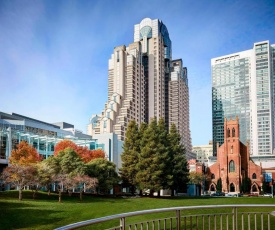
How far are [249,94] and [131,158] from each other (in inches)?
4259

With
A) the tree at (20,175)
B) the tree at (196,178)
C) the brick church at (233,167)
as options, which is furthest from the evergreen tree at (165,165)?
the brick church at (233,167)

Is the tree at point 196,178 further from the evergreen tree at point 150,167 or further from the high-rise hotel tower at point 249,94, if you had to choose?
the high-rise hotel tower at point 249,94

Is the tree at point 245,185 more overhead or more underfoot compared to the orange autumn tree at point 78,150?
more underfoot

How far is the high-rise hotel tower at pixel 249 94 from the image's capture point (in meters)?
131

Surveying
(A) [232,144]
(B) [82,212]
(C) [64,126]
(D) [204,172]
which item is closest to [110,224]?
(B) [82,212]

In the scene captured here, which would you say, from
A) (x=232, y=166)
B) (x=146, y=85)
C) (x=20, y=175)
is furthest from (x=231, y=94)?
(x=20, y=175)

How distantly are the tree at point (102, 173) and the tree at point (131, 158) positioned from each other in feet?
10.3

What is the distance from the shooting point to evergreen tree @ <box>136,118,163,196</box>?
39594 millimetres

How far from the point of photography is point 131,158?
4194 cm

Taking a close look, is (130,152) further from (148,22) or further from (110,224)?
(148,22)

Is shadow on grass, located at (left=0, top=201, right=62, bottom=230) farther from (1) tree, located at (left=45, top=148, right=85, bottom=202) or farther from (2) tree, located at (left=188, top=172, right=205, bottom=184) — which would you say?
(2) tree, located at (left=188, top=172, right=205, bottom=184)

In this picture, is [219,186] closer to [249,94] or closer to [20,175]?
[20,175]

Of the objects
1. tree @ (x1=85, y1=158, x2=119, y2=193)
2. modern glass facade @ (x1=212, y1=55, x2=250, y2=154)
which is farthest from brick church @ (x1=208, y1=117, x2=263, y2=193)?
modern glass facade @ (x1=212, y1=55, x2=250, y2=154)

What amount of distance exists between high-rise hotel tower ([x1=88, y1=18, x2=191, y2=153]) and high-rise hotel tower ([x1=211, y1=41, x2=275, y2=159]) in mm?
20154
